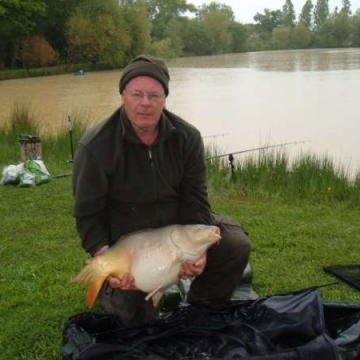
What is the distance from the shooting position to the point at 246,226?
3.84 metres

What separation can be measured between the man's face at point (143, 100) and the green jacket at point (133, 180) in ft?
0.26

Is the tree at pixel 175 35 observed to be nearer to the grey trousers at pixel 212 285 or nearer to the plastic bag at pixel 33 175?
the plastic bag at pixel 33 175

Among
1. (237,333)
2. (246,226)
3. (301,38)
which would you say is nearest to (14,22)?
(246,226)

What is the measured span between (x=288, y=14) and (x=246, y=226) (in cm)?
8879

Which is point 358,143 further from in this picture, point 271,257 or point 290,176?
point 271,257

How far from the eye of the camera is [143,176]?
2.14 m

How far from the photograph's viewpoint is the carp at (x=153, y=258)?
76.7 inches

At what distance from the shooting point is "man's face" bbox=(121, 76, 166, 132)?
2.00m

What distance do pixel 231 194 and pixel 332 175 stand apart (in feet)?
3.71

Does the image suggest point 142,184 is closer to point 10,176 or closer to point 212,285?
point 212,285

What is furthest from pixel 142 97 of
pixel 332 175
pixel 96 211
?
pixel 332 175

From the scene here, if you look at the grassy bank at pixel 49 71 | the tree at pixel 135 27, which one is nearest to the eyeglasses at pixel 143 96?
the grassy bank at pixel 49 71

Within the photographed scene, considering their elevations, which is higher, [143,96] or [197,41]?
[197,41]

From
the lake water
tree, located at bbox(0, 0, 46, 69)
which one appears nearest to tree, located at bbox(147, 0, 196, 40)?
tree, located at bbox(0, 0, 46, 69)
